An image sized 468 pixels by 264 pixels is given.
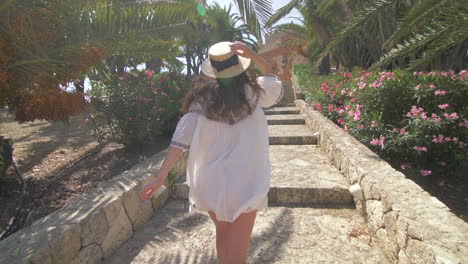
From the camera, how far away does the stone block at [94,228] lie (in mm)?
1777

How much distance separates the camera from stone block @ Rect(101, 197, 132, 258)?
199 centimetres

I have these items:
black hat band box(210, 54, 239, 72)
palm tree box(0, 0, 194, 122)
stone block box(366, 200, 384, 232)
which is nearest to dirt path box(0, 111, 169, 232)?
palm tree box(0, 0, 194, 122)

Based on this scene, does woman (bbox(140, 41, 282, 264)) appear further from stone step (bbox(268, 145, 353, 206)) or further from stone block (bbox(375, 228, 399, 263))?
stone step (bbox(268, 145, 353, 206))

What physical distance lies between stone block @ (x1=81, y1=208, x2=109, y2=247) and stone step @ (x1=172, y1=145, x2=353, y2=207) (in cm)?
108

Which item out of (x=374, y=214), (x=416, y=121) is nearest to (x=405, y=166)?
(x=416, y=121)

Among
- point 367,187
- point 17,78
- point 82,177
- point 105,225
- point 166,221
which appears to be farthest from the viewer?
point 82,177

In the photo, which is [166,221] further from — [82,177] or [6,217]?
[82,177]

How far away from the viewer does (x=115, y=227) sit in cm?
207

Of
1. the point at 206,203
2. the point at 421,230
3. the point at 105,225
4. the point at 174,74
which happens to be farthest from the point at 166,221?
the point at 174,74

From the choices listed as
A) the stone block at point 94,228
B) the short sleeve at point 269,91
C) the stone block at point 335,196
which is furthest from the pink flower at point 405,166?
the stone block at point 94,228

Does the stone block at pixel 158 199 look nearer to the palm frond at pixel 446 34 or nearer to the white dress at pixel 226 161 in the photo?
the white dress at pixel 226 161

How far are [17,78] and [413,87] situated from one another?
15.0 feet

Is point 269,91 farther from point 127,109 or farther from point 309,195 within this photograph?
point 127,109

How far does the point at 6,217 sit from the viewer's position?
254 cm
